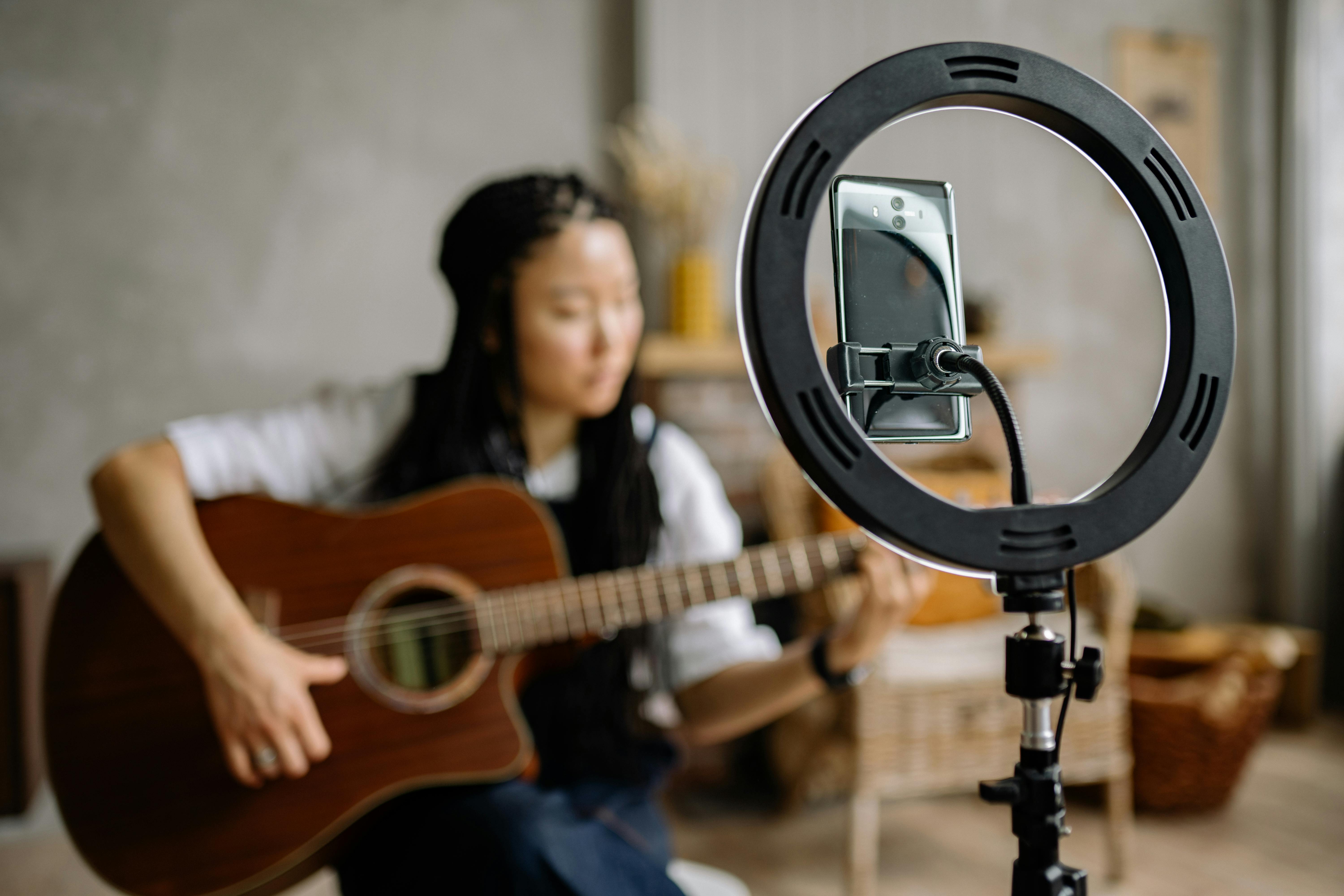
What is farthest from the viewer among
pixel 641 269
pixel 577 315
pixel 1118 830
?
pixel 641 269

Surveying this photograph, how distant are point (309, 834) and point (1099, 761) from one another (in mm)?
1368

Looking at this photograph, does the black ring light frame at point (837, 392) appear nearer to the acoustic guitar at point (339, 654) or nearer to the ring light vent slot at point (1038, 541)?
the ring light vent slot at point (1038, 541)

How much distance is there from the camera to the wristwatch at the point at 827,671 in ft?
3.18

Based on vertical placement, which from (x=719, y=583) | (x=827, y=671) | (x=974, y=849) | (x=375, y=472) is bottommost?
(x=974, y=849)

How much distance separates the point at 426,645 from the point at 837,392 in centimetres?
73

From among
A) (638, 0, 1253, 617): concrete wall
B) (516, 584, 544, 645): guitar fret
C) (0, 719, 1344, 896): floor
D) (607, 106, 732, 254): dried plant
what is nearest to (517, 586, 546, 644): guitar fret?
(516, 584, 544, 645): guitar fret

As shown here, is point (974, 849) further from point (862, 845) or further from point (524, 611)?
point (524, 611)

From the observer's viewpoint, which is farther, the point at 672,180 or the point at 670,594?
the point at 672,180

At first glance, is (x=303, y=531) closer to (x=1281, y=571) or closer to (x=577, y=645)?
(x=577, y=645)

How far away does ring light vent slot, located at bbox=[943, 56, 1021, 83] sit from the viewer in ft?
1.04

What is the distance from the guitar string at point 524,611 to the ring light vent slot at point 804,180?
0.67 metres

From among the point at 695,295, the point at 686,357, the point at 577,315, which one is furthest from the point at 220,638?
the point at 695,295

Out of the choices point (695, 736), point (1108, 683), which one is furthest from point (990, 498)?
point (1108, 683)

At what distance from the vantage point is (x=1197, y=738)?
5.93 feet
